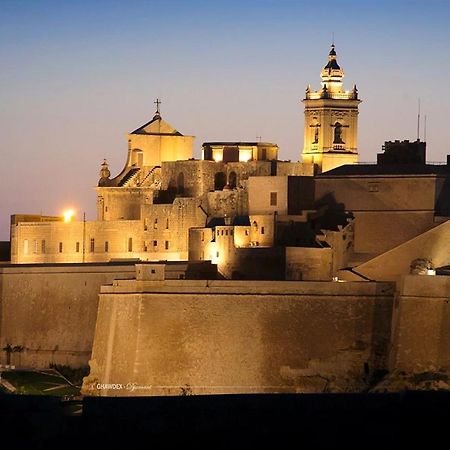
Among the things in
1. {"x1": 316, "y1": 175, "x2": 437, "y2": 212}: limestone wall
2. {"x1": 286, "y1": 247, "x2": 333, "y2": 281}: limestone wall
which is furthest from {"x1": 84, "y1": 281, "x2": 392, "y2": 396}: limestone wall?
{"x1": 316, "y1": 175, "x2": 437, "y2": 212}: limestone wall

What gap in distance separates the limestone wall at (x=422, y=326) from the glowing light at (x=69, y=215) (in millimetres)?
22152

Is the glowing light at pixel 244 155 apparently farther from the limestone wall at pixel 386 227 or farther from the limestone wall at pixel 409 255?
the limestone wall at pixel 409 255

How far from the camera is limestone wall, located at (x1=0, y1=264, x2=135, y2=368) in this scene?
148 ft

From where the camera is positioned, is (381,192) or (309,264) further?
(381,192)

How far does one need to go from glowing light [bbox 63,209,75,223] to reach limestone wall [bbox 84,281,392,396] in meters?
17.3

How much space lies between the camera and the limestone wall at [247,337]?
123ft

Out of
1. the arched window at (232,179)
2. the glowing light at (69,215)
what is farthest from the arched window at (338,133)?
the glowing light at (69,215)

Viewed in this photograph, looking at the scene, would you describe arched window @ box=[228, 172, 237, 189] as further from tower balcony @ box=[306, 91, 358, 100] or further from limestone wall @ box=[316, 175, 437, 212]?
limestone wall @ box=[316, 175, 437, 212]

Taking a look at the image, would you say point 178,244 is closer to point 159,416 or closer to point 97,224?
point 97,224

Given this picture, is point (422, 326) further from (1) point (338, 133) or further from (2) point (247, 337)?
(1) point (338, 133)

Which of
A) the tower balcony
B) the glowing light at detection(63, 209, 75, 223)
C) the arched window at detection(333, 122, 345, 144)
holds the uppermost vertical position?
the tower balcony

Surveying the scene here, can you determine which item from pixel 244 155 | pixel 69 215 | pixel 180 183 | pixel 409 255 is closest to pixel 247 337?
pixel 409 255

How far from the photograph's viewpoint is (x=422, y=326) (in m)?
36.1

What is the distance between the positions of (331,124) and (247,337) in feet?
57.5
